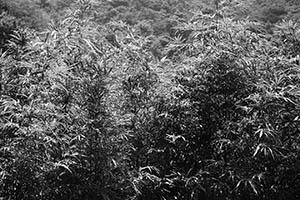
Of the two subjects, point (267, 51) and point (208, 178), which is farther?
point (267, 51)

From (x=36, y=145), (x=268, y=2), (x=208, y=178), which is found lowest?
(x=268, y=2)

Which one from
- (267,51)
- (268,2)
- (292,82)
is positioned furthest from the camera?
(268,2)

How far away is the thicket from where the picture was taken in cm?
264

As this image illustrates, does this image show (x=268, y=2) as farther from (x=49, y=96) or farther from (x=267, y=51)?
(x=49, y=96)

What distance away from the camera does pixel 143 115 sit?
307 centimetres

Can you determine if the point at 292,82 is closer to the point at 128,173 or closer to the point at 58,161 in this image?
the point at 128,173

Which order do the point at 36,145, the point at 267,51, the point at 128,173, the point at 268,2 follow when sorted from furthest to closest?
the point at 268,2, the point at 267,51, the point at 128,173, the point at 36,145

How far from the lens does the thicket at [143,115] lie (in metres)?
2.64

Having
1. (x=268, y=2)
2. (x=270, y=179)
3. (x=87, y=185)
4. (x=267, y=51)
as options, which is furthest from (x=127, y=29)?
(x=268, y=2)

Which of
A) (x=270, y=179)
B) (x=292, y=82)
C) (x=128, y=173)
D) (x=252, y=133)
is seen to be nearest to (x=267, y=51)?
(x=292, y=82)

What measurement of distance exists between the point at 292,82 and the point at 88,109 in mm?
1440

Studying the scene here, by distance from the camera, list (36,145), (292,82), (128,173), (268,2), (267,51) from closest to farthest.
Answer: (36,145) → (128,173) → (292,82) → (267,51) → (268,2)

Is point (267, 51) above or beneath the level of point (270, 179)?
above

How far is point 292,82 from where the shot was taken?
2955mm
